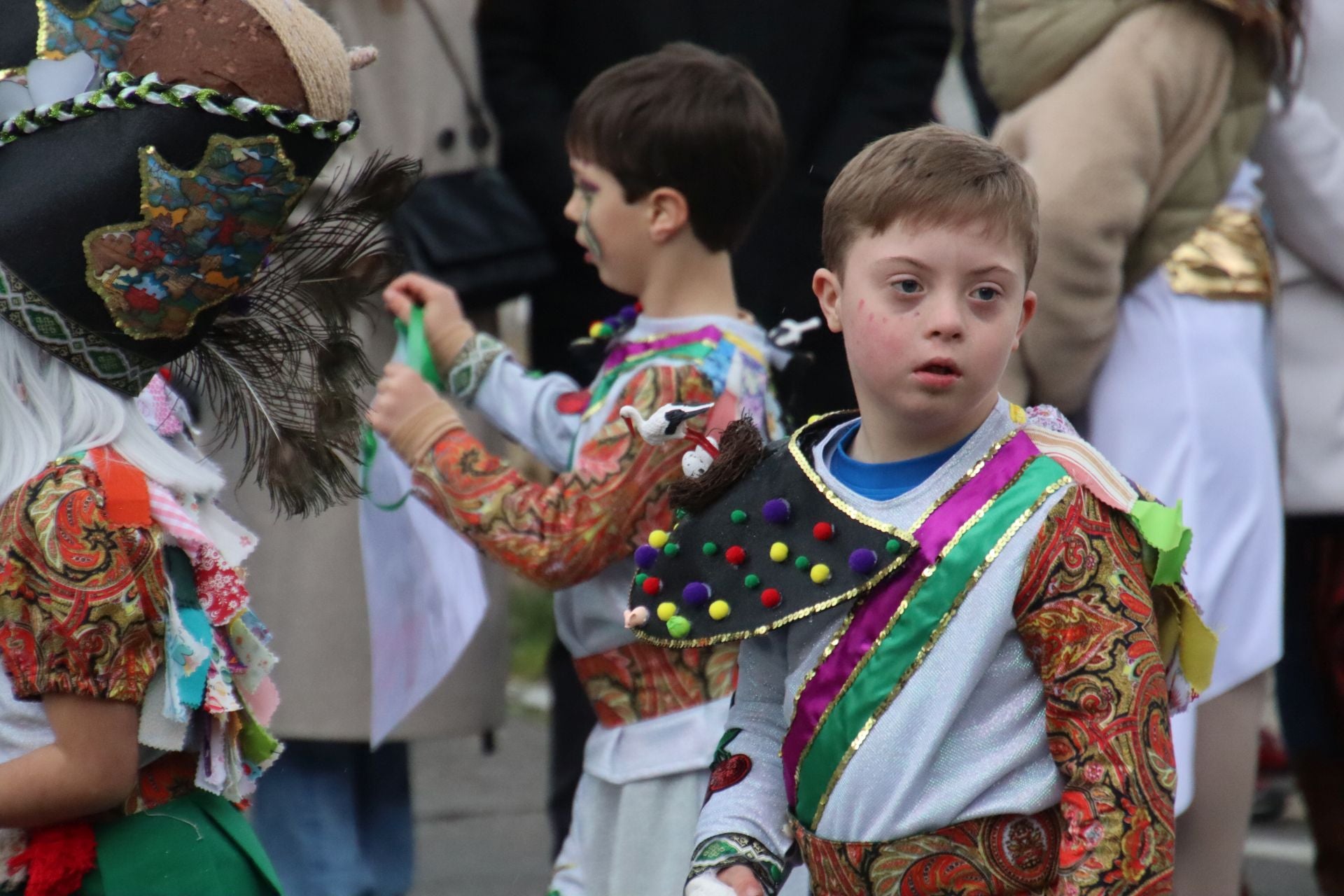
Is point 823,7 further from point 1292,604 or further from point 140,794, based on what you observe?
point 140,794

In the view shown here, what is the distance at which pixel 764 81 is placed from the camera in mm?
4031

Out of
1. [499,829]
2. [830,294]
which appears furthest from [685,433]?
[499,829]

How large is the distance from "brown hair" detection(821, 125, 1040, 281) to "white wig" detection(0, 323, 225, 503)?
921 mm

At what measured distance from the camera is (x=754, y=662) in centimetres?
227

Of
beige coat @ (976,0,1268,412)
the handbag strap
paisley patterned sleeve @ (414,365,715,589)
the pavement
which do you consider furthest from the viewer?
the pavement

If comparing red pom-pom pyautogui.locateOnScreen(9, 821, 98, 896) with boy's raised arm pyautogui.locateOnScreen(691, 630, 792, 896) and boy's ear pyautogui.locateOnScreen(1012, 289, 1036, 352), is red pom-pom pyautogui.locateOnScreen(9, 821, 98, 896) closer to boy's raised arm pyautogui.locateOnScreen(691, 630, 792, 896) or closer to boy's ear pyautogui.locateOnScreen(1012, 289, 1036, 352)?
boy's raised arm pyautogui.locateOnScreen(691, 630, 792, 896)

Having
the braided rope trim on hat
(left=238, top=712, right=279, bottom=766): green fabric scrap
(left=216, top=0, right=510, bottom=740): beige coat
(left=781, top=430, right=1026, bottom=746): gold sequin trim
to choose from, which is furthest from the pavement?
the braided rope trim on hat

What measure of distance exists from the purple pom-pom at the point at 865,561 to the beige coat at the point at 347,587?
1808mm

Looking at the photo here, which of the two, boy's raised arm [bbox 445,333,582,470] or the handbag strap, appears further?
the handbag strap

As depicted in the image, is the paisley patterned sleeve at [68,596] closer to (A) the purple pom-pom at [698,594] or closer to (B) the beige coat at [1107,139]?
(A) the purple pom-pom at [698,594]

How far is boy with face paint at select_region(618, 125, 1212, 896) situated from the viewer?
199cm

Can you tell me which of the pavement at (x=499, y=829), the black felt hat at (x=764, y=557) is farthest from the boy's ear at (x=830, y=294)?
the pavement at (x=499, y=829)

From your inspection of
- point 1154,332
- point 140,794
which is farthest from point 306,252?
point 1154,332

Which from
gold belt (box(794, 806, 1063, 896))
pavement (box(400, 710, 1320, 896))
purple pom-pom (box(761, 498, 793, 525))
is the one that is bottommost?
pavement (box(400, 710, 1320, 896))
